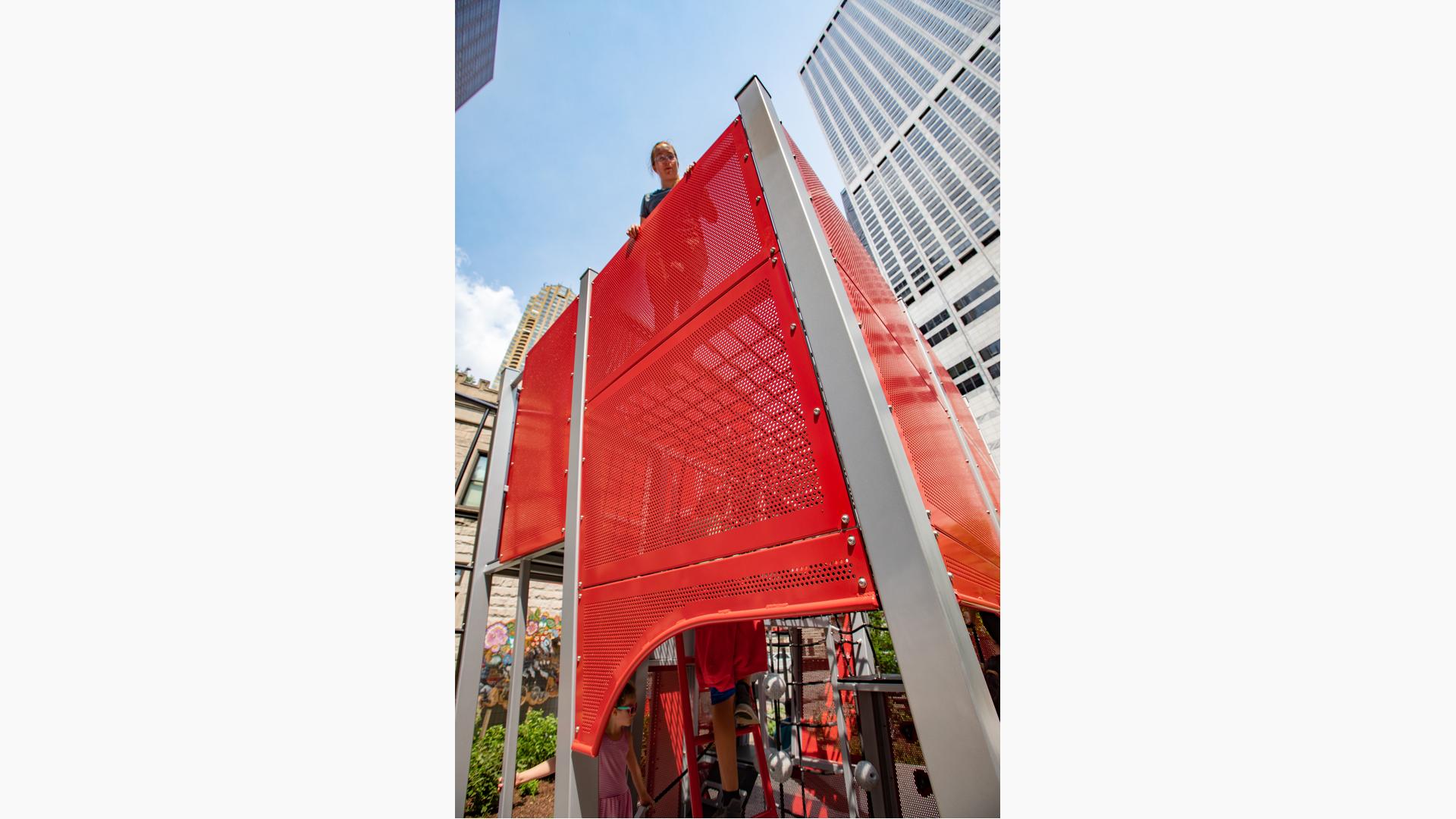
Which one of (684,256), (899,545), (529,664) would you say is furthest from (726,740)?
(529,664)

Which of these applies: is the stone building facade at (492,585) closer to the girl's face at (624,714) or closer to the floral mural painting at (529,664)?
the floral mural painting at (529,664)

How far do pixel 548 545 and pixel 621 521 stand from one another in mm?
940

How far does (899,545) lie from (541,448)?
2.77 m

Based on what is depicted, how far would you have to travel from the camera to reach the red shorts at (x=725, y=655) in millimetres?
3863

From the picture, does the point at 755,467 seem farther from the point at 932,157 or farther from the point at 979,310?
the point at 932,157

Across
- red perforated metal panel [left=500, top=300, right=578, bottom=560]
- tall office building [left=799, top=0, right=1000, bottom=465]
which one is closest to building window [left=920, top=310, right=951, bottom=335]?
tall office building [left=799, top=0, right=1000, bottom=465]

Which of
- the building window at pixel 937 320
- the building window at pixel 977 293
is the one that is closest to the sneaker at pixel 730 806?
the building window at pixel 977 293

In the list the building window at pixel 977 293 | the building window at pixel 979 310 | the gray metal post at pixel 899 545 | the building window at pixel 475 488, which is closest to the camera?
→ the gray metal post at pixel 899 545

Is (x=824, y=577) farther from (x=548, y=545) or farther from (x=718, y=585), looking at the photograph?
(x=548, y=545)

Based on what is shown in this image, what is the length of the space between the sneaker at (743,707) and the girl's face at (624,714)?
1.11m

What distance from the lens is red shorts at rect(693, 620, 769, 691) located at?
12.7ft

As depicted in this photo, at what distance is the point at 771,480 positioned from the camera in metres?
1.73

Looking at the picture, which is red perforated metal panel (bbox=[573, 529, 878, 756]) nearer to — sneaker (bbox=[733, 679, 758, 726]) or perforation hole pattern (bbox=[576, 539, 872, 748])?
perforation hole pattern (bbox=[576, 539, 872, 748])

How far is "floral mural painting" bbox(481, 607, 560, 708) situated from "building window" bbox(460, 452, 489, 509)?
10.1 ft
